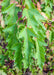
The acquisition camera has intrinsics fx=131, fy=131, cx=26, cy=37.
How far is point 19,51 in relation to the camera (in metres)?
0.81

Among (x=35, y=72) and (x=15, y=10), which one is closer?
(x=15, y=10)

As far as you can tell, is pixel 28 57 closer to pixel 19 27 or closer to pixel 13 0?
pixel 19 27

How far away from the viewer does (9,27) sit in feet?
2.86

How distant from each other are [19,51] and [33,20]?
21cm

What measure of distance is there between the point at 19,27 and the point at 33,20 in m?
0.15

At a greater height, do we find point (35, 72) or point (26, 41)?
point (26, 41)

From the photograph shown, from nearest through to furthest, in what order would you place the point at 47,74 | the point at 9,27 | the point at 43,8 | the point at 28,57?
1. the point at 28,57
2. the point at 9,27
3. the point at 43,8
4. the point at 47,74

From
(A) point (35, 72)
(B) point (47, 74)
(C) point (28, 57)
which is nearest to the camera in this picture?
(C) point (28, 57)

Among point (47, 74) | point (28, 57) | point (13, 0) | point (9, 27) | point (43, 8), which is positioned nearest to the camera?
point (28, 57)

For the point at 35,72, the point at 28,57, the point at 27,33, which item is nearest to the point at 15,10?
the point at 27,33

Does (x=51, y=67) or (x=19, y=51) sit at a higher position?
(x=19, y=51)

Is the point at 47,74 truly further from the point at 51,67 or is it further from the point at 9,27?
the point at 9,27

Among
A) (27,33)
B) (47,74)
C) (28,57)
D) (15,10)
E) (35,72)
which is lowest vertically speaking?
(47,74)

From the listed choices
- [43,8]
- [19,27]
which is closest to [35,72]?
[43,8]
